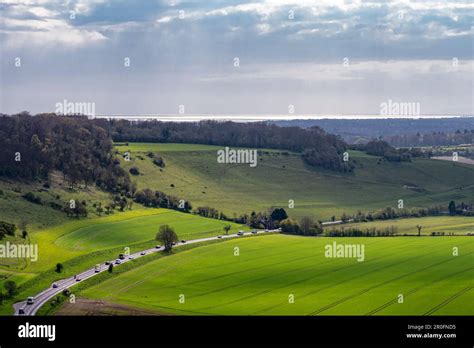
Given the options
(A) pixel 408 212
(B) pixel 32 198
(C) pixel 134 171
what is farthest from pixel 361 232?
(C) pixel 134 171

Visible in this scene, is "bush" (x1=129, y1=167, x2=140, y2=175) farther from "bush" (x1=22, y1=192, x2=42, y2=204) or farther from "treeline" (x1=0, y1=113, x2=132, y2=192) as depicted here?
"bush" (x1=22, y1=192, x2=42, y2=204)

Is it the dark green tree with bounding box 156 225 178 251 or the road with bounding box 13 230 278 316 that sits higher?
the dark green tree with bounding box 156 225 178 251

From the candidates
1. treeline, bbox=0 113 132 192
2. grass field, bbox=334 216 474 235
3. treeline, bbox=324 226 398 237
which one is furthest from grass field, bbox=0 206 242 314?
grass field, bbox=334 216 474 235

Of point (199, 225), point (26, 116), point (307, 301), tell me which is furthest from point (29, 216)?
point (26, 116)

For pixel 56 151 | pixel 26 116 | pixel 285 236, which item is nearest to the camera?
pixel 285 236

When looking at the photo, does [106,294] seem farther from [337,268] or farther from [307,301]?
[337,268]

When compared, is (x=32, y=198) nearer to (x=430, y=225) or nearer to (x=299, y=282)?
(x=299, y=282)

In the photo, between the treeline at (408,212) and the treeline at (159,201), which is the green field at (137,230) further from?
the treeline at (408,212)
